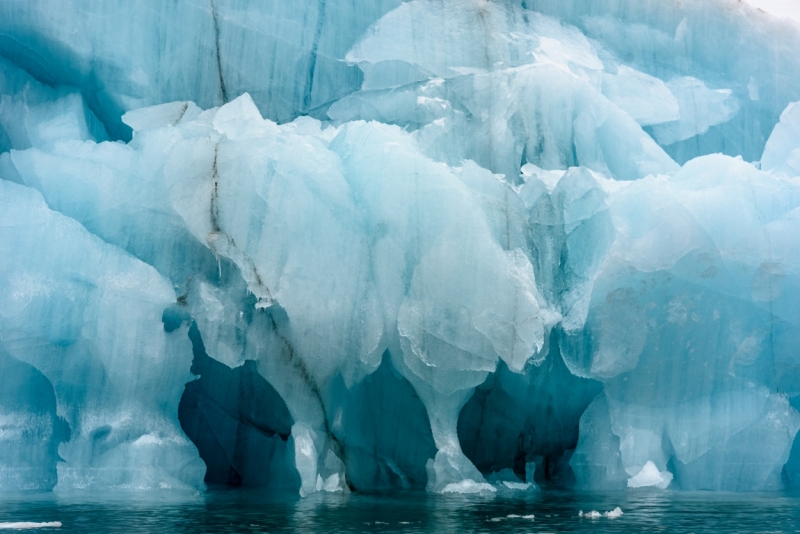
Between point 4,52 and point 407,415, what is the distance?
5691 millimetres

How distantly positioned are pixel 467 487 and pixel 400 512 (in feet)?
7.25

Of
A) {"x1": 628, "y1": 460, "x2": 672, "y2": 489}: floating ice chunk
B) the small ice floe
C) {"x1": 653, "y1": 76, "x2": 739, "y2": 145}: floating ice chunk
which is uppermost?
{"x1": 653, "y1": 76, "x2": 739, "y2": 145}: floating ice chunk

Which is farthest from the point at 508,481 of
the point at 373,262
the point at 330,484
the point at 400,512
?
the point at 400,512

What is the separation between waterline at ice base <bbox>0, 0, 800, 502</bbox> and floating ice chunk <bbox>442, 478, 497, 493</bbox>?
0.27ft

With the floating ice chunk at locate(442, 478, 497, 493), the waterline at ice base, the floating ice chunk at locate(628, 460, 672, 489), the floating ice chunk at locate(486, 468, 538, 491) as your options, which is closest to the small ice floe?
the waterline at ice base

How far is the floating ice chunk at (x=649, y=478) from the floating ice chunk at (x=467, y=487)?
5.00 feet

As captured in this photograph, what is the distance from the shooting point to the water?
5.95m

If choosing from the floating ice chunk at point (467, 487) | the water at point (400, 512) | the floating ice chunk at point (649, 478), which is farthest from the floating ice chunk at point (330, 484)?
the floating ice chunk at point (649, 478)

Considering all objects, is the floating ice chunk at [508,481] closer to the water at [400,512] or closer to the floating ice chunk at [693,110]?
the water at [400,512]

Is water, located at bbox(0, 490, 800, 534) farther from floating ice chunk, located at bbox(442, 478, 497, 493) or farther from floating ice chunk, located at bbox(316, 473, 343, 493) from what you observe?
floating ice chunk, located at bbox(316, 473, 343, 493)

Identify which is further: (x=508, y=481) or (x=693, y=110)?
(x=693, y=110)

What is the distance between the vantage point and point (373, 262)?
946cm

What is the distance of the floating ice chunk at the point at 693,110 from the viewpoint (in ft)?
38.6

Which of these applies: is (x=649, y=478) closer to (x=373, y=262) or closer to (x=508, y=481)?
(x=508, y=481)
